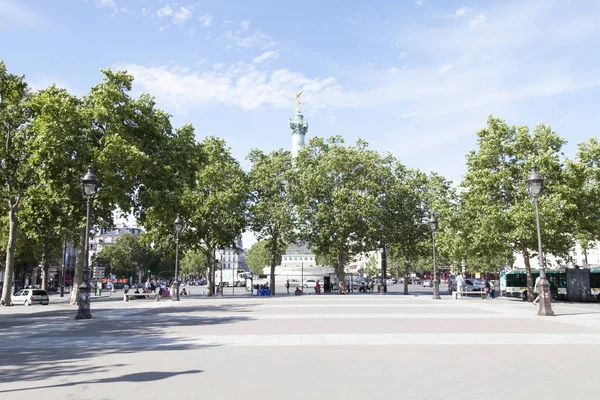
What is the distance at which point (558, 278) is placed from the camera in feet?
130

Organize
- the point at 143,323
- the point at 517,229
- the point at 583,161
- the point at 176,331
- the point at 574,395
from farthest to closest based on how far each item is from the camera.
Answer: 1. the point at 583,161
2. the point at 517,229
3. the point at 143,323
4. the point at 176,331
5. the point at 574,395

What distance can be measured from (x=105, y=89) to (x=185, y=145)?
6080mm

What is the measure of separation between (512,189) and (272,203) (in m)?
25.0

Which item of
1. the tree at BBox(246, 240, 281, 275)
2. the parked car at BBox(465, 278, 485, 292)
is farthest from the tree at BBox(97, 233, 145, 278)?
the parked car at BBox(465, 278, 485, 292)

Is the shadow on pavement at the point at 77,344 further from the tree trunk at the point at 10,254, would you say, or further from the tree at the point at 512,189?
the tree at the point at 512,189

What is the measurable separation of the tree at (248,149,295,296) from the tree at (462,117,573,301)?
2023 centimetres

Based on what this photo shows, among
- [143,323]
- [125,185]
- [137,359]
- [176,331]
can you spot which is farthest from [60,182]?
[137,359]

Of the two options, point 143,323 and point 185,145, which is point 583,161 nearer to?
point 185,145

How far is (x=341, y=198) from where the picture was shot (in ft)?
158

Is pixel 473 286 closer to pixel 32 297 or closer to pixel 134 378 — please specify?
pixel 32 297

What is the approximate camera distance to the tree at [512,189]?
3262cm

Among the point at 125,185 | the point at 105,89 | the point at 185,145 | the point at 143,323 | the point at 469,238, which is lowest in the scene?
the point at 143,323

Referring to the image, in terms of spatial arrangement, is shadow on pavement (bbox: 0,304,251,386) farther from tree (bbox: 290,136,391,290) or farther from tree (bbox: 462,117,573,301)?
tree (bbox: 290,136,391,290)

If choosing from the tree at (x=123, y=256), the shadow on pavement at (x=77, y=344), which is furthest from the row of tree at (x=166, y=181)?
the tree at (x=123, y=256)
